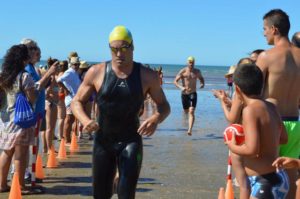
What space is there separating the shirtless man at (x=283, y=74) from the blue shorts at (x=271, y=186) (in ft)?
2.43

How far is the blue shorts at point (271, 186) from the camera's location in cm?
409

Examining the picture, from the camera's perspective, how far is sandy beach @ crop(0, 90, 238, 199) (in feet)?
23.6

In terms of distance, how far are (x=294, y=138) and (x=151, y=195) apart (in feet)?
8.85

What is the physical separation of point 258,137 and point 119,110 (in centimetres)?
144

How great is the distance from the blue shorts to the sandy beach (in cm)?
289

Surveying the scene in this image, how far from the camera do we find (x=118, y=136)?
490 cm

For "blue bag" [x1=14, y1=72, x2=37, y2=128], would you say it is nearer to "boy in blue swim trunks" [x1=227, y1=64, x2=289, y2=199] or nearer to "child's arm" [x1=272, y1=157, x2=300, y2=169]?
"boy in blue swim trunks" [x1=227, y1=64, x2=289, y2=199]

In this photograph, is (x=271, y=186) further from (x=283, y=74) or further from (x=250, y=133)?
(x=283, y=74)

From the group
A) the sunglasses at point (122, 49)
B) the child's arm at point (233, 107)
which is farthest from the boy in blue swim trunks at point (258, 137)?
the sunglasses at point (122, 49)

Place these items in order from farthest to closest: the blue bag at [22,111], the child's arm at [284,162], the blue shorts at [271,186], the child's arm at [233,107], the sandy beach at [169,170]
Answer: the sandy beach at [169,170], the blue bag at [22,111], the child's arm at [233,107], the blue shorts at [271,186], the child's arm at [284,162]

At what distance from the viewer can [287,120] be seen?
488 centimetres

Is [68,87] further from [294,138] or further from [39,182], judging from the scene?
[294,138]

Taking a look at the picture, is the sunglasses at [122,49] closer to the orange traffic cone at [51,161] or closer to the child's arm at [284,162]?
the child's arm at [284,162]

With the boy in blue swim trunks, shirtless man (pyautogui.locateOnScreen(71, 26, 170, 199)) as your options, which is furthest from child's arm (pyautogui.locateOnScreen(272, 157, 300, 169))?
shirtless man (pyautogui.locateOnScreen(71, 26, 170, 199))
